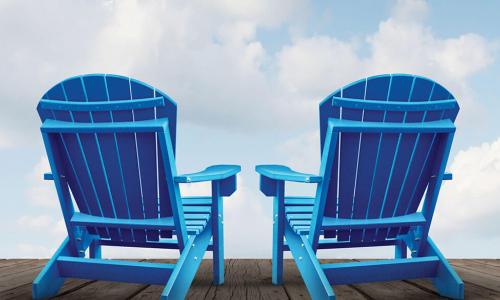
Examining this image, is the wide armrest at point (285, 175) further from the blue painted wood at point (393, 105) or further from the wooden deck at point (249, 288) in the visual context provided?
the wooden deck at point (249, 288)

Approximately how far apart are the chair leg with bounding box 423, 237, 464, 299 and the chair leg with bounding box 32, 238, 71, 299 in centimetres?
206

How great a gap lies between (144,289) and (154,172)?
0.83 m

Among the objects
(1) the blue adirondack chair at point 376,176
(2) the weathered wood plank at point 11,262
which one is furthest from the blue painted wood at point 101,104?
(2) the weathered wood plank at point 11,262

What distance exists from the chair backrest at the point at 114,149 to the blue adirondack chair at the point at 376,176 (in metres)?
0.60

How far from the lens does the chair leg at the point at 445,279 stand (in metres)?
2.49

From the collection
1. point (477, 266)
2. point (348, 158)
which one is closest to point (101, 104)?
point (348, 158)

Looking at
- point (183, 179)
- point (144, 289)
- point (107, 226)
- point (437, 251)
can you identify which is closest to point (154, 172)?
point (183, 179)

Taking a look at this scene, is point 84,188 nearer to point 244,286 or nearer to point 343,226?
point 244,286

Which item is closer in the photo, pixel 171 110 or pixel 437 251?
pixel 171 110

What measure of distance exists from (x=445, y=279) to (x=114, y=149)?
6.23 ft

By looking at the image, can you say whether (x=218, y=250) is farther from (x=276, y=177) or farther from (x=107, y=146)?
(x=107, y=146)

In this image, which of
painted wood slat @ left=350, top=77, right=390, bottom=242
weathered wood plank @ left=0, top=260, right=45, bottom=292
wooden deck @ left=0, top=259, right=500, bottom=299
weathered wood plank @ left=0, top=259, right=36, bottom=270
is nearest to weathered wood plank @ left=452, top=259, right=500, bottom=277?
wooden deck @ left=0, top=259, right=500, bottom=299

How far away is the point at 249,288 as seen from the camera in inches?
108

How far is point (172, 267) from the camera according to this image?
2355 millimetres
